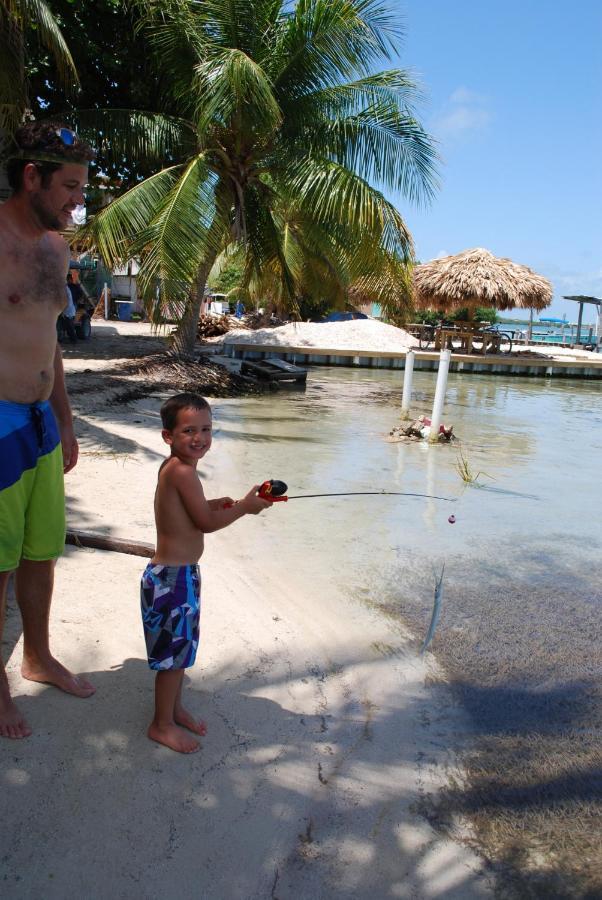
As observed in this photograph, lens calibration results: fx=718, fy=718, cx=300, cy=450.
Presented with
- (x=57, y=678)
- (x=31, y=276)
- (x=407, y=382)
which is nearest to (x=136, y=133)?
(x=407, y=382)

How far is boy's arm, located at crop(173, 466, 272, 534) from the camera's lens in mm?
2412

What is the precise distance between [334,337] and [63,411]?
73.3ft

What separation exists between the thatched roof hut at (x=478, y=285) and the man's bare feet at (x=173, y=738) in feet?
73.8

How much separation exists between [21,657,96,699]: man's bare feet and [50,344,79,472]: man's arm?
2.48 feet

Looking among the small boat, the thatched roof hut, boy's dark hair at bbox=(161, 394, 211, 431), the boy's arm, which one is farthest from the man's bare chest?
the thatched roof hut

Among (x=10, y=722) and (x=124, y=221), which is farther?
(x=124, y=221)

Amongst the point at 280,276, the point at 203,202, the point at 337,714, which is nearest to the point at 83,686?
the point at 337,714

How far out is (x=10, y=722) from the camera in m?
2.43

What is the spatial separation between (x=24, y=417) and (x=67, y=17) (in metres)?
13.3

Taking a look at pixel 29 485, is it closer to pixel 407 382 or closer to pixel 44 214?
pixel 44 214

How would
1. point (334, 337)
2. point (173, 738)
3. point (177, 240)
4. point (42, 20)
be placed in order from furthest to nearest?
point (334, 337), point (177, 240), point (42, 20), point (173, 738)

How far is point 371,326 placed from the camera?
1029 inches

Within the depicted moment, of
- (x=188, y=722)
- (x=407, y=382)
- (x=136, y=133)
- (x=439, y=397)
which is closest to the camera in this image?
(x=188, y=722)

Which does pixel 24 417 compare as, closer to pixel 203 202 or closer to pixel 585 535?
pixel 585 535
